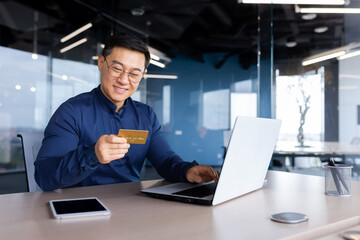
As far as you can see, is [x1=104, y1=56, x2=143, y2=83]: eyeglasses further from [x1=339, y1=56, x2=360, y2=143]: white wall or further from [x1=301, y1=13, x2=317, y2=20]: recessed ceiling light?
[x1=301, y1=13, x2=317, y2=20]: recessed ceiling light

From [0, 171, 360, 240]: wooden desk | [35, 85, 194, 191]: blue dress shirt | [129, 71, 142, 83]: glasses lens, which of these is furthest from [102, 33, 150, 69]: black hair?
[0, 171, 360, 240]: wooden desk

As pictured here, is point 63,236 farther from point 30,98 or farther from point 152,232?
point 30,98

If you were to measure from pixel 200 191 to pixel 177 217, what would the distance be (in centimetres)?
33

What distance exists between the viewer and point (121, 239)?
0.79 m

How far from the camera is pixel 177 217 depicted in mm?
987

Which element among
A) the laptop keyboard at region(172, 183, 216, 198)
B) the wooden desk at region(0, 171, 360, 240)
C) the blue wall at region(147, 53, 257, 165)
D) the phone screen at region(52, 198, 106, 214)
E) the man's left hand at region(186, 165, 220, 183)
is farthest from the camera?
the blue wall at region(147, 53, 257, 165)

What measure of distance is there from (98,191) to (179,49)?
4.85 m

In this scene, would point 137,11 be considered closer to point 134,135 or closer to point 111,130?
point 111,130

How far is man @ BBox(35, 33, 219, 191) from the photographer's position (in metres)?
1.32

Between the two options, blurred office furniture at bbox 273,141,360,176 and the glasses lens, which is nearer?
the glasses lens

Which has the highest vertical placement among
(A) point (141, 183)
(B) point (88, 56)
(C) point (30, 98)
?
(B) point (88, 56)

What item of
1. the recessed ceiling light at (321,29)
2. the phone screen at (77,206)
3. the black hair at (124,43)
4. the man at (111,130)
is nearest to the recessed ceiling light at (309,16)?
the recessed ceiling light at (321,29)

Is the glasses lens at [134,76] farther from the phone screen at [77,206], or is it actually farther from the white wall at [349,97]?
the white wall at [349,97]

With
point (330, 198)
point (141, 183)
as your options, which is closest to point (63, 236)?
point (141, 183)
